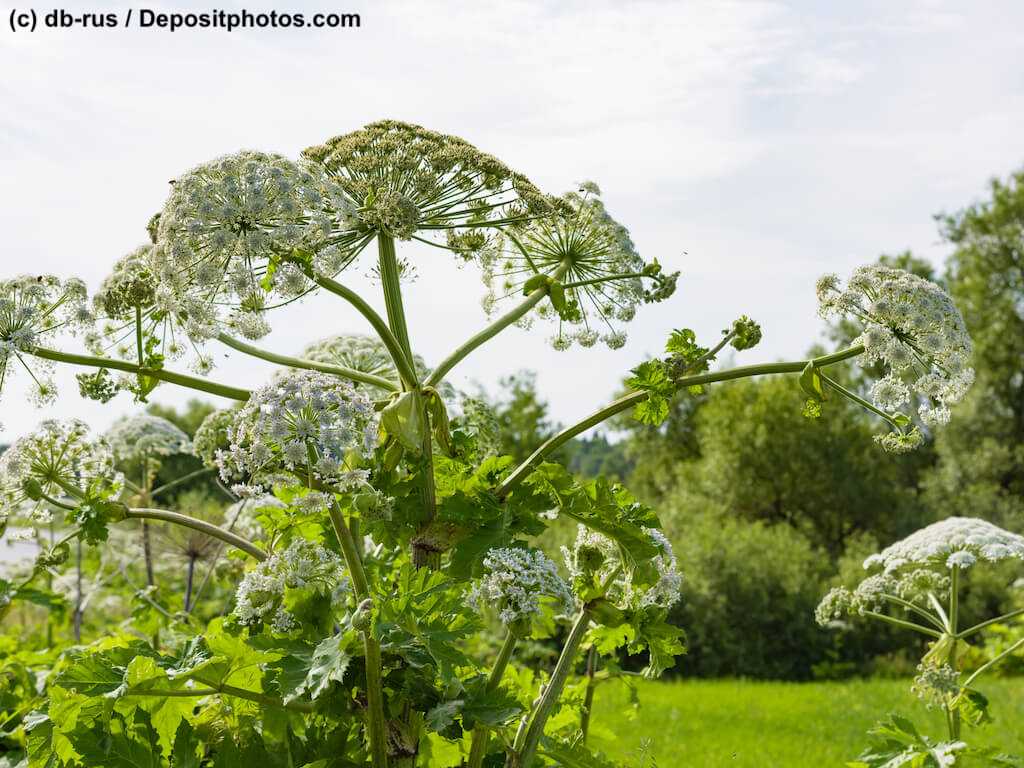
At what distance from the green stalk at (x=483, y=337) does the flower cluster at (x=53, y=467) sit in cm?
105

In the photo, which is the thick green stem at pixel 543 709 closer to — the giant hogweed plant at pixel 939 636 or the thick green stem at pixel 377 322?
the thick green stem at pixel 377 322

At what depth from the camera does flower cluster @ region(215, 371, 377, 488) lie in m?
2.42

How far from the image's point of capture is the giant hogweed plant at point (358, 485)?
8.06 feet

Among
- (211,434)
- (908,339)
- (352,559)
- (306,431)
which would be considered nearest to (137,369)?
(306,431)

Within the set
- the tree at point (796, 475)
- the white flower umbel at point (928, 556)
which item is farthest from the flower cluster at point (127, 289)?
the tree at point (796, 475)

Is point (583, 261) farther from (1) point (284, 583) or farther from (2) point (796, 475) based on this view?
(2) point (796, 475)

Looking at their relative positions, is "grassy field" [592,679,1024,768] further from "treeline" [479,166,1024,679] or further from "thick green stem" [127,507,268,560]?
"thick green stem" [127,507,268,560]

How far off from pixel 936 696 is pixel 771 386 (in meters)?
24.4

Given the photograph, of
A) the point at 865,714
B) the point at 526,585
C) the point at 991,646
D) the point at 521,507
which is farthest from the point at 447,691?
the point at 991,646

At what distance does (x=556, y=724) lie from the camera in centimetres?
324

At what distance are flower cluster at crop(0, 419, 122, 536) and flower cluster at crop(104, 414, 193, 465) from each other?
2489mm

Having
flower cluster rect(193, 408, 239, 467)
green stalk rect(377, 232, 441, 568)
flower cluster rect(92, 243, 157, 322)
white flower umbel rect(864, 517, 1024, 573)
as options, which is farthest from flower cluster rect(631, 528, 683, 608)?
white flower umbel rect(864, 517, 1024, 573)

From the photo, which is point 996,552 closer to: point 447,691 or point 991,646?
point 447,691

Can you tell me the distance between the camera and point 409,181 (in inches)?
110
